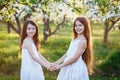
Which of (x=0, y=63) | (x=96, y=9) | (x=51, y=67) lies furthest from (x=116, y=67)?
(x=51, y=67)

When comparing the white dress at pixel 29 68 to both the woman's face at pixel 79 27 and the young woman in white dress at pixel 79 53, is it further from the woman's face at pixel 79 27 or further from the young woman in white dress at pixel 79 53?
the woman's face at pixel 79 27

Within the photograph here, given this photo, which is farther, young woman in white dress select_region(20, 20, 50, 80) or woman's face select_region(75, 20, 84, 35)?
young woman in white dress select_region(20, 20, 50, 80)

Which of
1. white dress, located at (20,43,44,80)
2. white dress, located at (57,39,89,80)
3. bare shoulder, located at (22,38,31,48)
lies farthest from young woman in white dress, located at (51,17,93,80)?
bare shoulder, located at (22,38,31,48)

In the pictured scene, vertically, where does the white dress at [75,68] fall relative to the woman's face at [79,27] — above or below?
below

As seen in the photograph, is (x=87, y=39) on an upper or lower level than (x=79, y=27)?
lower

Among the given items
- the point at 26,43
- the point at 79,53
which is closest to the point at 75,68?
the point at 79,53

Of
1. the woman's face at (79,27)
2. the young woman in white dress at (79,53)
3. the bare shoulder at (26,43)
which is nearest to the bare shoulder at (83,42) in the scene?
the young woman in white dress at (79,53)

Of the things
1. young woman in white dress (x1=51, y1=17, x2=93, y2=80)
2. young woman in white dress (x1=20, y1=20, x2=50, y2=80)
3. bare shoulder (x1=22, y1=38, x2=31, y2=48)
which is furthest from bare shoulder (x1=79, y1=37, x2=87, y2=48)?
bare shoulder (x1=22, y1=38, x2=31, y2=48)

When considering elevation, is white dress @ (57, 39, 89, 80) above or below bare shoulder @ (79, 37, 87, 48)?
below

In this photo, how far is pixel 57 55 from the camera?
19234mm

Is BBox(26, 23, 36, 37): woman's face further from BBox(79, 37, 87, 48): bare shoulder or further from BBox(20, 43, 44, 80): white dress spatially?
BBox(79, 37, 87, 48): bare shoulder

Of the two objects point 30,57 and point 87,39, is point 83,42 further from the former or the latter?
point 30,57

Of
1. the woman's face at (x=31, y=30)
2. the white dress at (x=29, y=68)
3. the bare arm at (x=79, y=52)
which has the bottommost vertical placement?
the white dress at (x=29, y=68)

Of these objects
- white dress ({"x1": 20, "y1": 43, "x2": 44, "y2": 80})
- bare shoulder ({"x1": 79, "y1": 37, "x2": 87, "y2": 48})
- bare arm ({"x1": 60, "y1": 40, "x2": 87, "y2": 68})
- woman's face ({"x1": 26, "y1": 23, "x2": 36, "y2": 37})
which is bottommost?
white dress ({"x1": 20, "y1": 43, "x2": 44, "y2": 80})
